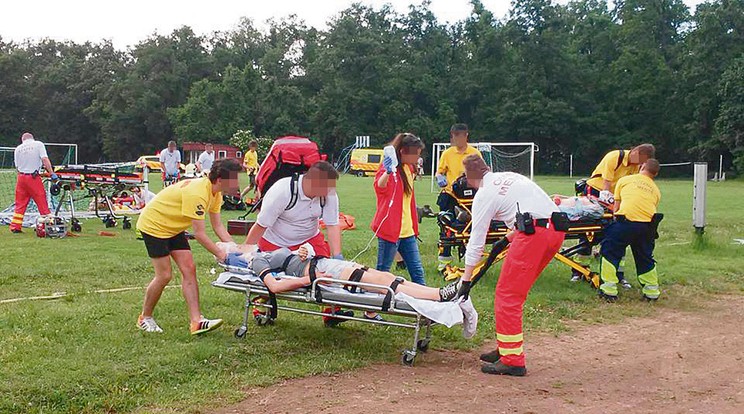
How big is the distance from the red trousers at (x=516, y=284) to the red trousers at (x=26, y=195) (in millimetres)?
10944

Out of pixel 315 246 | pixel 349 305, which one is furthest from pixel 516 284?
pixel 315 246

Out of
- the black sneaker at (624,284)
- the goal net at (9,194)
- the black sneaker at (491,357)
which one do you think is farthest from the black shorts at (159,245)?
the goal net at (9,194)

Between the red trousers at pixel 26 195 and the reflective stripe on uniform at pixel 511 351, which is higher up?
the red trousers at pixel 26 195

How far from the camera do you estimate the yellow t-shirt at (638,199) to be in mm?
8359

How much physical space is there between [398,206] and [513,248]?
216cm

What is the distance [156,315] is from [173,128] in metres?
61.5

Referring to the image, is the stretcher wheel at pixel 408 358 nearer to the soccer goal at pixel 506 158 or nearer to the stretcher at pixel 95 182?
the stretcher at pixel 95 182

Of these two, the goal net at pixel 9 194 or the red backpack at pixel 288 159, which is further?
the goal net at pixel 9 194

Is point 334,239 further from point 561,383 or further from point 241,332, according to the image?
point 561,383

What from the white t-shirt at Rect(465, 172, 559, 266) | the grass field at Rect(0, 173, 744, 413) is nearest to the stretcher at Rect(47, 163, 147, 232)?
the grass field at Rect(0, 173, 744, 413)

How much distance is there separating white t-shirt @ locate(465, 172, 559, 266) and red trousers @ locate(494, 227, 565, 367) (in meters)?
0.19

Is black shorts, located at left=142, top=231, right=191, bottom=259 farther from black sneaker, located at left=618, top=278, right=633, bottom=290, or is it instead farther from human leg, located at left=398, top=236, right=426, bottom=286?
black sneaker, located at left=618, top=278, right=633, bottom=290

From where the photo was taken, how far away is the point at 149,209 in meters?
6.16

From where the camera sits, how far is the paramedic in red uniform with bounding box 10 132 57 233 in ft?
44.5
